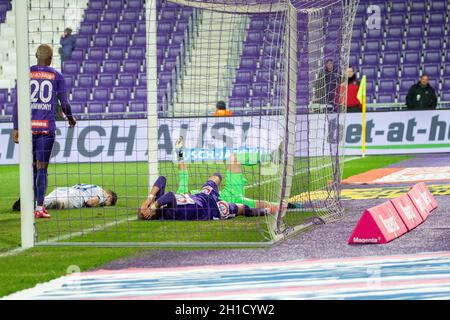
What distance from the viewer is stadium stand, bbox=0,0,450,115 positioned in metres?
28.6

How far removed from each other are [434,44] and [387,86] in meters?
2.39

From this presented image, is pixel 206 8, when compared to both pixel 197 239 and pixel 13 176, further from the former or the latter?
pixel 13 176

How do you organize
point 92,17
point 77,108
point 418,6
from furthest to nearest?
point 92,17, point 418,6, point 77,108

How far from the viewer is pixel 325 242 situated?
8.62 m

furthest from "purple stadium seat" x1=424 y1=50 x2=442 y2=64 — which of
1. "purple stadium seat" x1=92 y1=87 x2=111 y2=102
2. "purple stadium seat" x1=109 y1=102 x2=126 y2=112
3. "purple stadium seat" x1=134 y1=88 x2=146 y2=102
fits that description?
"purple stadium seat" x1=92 y1=87 x2=111 y2=102

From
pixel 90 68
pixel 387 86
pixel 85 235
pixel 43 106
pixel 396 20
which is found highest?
pixel 396 20

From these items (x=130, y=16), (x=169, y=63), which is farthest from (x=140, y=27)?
(x=169, y=63)

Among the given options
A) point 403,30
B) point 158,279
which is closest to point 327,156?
point 158,279

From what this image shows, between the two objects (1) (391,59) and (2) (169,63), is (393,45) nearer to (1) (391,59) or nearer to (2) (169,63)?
(1) (391,59)

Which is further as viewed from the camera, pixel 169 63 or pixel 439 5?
pixel 439 5

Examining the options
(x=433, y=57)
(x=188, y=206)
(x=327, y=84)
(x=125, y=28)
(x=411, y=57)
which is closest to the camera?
(x=188, y=206)

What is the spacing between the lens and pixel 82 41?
3212 cm

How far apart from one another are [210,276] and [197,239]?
7.30 ft

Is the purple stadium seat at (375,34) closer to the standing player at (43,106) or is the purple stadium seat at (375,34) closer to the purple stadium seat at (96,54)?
the purple stadium seat at (96,54)
